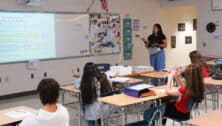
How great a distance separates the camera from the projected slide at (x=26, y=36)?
6.43m

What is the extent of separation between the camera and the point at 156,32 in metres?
7.27

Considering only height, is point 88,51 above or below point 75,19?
below

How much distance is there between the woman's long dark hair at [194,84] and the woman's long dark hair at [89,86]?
1.13m

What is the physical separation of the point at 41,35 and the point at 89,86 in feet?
11.5

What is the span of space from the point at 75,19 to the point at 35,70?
5.26 feet

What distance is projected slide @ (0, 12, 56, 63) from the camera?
21.1 ft

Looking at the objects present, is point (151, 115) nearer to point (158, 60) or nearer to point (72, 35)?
point (158, 60)

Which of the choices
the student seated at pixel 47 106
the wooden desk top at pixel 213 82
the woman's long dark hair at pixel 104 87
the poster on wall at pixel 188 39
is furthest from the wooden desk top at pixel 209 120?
the poster on wall at pixel 188 39

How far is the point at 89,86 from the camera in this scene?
12.6ft

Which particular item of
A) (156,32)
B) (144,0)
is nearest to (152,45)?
(156,32)

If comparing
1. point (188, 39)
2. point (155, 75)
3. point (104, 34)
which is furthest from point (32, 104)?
point (188, 39)

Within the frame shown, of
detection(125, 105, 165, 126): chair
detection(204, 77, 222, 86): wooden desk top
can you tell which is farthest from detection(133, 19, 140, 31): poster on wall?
detection(125, 105, 165, 126): chair

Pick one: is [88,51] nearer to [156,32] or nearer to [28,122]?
[156,32]

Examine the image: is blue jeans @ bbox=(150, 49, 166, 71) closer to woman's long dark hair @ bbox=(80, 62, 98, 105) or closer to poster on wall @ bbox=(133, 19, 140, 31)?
poster on wall @ bbox=(133, 19, 140, 31)
